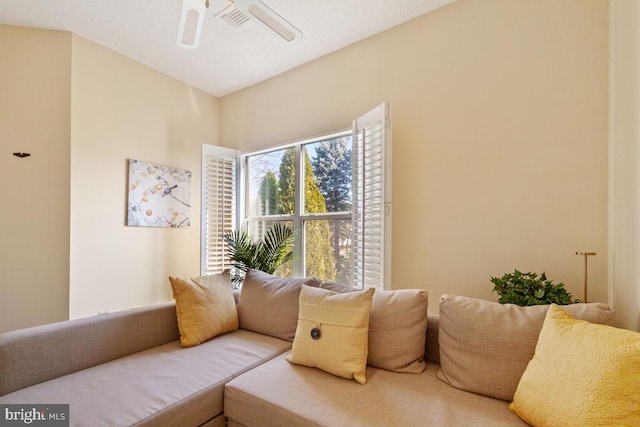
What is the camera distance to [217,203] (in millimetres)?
3438

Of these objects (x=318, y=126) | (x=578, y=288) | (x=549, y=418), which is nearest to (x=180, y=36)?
(x=318, y=126)

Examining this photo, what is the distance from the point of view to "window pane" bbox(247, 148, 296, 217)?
3223 millimetres

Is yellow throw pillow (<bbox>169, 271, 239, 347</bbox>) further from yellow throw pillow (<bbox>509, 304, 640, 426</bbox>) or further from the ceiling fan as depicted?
yellow throw pillow (<bbox>509, 304, 640, 426</bbox>)

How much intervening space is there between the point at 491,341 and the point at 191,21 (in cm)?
207

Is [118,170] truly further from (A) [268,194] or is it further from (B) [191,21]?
(B) [191,21]

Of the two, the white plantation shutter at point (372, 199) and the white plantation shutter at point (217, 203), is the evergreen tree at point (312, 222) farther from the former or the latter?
the white plantation shutter at point (217, 203)

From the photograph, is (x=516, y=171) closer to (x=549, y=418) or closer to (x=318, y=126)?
(x=549, y=418)

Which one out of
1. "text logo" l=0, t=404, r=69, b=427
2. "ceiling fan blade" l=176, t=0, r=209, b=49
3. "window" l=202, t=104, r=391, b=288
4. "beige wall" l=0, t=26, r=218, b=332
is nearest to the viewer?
"text logo" l=0, t=404, r=69, b=427

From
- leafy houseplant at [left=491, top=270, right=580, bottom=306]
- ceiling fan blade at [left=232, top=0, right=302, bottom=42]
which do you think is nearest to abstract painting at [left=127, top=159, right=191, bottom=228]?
ceiling fan blade at [left=232, top=0, right=302, bottom=42]

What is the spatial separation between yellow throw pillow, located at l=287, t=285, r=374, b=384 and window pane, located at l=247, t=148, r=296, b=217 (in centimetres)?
167

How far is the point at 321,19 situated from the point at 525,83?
1.54 metres

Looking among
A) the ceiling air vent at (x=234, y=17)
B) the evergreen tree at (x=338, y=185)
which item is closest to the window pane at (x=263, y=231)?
the evergreen tree at (x=338, y=185)

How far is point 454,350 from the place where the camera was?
Result: 1398 millimetres

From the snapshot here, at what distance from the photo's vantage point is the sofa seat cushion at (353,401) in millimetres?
1140
